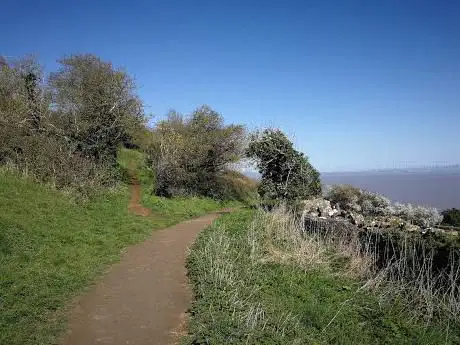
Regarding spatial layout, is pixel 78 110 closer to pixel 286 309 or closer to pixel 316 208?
pixel 316 208

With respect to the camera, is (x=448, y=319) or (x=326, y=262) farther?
(x=326, y=262)

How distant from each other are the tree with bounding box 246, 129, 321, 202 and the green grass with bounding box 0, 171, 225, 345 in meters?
5.86

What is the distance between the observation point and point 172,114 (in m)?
34.4

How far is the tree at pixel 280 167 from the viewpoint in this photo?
2242 centimetres

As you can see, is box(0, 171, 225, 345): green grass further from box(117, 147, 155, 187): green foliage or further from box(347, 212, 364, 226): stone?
box(117, 147, 155, 187): green foliage

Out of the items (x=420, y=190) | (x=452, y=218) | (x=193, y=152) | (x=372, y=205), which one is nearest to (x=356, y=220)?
(x=452, y=218)

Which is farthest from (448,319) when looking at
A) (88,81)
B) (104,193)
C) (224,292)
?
(88,81)

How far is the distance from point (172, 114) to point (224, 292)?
1079 inches

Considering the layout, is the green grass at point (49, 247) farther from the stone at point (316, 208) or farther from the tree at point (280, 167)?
the stone at point (316, 208)

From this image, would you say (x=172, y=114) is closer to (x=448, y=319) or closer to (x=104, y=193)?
(x=104, y=193)

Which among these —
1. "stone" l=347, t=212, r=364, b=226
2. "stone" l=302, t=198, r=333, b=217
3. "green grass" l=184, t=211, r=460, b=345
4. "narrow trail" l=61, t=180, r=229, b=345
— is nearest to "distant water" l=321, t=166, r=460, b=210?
"stone" l=302, t=198, r=333, b=217

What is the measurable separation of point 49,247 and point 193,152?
18125mm

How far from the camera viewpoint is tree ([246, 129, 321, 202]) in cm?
2242

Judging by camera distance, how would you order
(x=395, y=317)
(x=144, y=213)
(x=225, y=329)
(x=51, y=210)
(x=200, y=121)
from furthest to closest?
(x=200, y=121) < (x=144, y=213) < (x=51, y=210) < (x=395, y=317) < (x=225, y=329)
